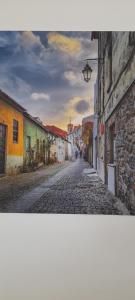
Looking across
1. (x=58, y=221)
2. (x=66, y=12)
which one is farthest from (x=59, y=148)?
(x=66, y=12)

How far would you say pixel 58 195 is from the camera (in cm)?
229

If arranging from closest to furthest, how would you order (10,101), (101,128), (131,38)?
(131,38), (10,101), (101,128)

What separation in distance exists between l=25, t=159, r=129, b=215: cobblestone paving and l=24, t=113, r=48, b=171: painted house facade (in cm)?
21

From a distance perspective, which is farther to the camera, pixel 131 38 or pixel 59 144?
pixel 59 144

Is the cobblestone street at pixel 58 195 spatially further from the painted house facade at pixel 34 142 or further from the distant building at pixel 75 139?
the distant building at pixel 75 139

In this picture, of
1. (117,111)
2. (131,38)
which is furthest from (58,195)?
(131,38)

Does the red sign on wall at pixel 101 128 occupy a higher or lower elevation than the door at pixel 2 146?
higher

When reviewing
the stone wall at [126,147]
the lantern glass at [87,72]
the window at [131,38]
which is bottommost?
the stone wall at [126,147]

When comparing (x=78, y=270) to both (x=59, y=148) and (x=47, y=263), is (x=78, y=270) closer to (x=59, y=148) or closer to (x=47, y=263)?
(x=47, y=263)

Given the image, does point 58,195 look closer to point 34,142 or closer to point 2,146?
point 34,142

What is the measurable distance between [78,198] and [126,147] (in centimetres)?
51

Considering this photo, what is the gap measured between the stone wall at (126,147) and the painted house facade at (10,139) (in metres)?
0.72

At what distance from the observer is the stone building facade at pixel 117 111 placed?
6.95 ft

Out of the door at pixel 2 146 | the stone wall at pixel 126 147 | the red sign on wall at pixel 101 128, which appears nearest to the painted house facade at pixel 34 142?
the door at pixel 2 146
